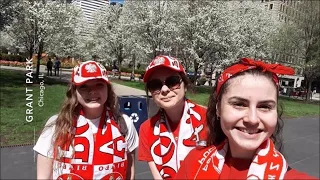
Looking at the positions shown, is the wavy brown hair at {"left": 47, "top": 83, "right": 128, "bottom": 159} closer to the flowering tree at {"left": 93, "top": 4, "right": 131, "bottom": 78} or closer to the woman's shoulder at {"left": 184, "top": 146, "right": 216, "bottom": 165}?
the woman's shoulder at {"left": 184, "top": 146, "right": 216, "bottom": 165}

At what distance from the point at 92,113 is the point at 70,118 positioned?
6.3 inches

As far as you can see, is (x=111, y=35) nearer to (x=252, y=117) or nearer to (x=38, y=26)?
(x=38, y=26)

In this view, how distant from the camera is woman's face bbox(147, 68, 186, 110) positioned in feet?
6.88

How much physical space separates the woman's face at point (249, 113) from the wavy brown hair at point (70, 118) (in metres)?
1.12

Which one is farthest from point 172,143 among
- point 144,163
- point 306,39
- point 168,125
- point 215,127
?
point 306,39

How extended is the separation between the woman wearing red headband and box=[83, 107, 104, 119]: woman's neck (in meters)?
0.95

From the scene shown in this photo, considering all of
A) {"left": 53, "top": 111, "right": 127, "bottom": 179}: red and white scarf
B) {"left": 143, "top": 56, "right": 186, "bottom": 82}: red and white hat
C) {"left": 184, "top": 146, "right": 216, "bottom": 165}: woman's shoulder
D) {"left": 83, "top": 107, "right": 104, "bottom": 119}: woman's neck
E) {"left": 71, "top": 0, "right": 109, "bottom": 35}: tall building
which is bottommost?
{"left": 53, "top": 111, "right": 127, "bottom": 179}: red and white scarf

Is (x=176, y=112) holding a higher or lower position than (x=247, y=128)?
lower

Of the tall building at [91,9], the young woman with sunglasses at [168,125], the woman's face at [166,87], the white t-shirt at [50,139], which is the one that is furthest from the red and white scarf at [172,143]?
the tall building at [91,9]

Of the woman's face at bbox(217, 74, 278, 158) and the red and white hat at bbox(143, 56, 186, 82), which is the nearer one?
the woman's face at bbox(217, 74, 278, 158)

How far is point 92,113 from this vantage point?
216 centimetres

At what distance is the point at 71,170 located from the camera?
6.75 ft

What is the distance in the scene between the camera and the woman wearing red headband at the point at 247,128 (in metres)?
1.25

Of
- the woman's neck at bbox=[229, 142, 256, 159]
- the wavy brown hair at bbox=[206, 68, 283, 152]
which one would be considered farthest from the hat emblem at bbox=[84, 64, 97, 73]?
the woman's neck at bbox=[229, 142, 256, 159]
